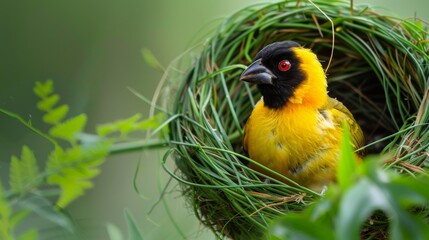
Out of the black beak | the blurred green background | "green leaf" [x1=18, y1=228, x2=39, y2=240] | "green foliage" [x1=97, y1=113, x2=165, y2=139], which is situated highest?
"green leaf" [x1=18, y1=228, x2=39, y2=240]

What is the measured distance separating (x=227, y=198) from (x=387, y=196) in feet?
5.26

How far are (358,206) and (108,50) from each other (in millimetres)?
4309

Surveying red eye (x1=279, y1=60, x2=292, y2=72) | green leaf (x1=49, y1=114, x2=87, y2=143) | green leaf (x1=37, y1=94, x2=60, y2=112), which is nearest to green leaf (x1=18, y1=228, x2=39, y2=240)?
green leaf (x1=49, y1=114, x2=87, y2=143)

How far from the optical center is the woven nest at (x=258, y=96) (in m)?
2.56

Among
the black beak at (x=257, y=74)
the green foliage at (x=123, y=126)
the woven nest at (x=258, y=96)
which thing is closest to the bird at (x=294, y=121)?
the black beak at (x=257, y=74)

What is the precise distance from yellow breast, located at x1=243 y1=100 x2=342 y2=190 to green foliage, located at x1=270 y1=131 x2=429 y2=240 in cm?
169

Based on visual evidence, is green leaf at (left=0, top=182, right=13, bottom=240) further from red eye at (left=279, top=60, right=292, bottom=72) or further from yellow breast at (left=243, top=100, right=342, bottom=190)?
red eye at (left=279, top=60, right=292, bottom=72)

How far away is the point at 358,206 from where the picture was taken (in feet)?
A: 3.30

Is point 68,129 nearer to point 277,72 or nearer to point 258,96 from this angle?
point 277,72

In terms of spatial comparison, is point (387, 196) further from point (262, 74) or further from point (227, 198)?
point (262, 74)

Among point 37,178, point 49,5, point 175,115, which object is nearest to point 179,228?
point 175,115

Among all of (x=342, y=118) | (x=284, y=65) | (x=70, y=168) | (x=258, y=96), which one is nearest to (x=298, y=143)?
(x=342, y=118)

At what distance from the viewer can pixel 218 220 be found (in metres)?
2.78

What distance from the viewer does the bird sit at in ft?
9.19
